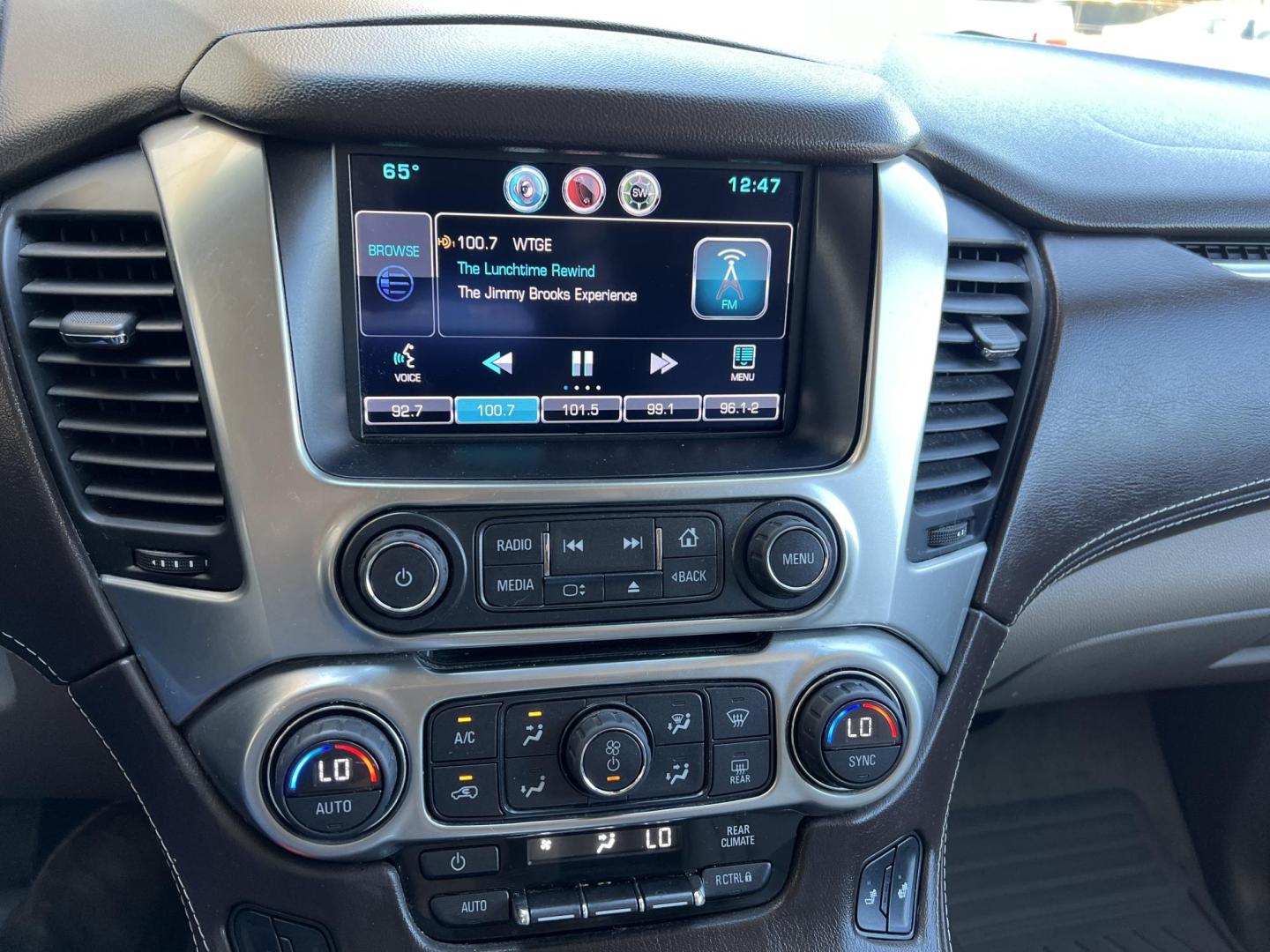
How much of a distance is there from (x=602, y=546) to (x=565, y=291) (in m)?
0.22

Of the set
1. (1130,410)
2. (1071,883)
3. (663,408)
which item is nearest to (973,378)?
(1130,410)

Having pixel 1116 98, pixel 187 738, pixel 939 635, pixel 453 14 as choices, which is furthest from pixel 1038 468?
pixel 187 738

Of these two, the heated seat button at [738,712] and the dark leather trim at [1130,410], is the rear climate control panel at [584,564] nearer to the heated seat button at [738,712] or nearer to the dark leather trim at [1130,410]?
the heated seat button at [738,712]

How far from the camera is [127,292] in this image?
33.1 inches

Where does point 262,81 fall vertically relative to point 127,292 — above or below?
above

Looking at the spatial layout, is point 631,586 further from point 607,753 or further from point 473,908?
point 473,908

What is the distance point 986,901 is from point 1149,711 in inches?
21.8

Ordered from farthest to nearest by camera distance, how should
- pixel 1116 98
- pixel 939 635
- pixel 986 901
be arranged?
pixel 986 901, pixel 1116 98, pixel 939 635

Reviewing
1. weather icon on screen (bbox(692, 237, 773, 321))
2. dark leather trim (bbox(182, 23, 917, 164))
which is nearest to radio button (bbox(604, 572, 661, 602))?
weather icon on screen (bbox(692, 237, 773, 321))

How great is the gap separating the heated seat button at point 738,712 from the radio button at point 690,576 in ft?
0.33

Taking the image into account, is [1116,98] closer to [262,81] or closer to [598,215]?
[598,215]

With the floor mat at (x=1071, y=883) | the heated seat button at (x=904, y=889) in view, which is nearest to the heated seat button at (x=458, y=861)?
the heated seat button at (x=904, y=889)

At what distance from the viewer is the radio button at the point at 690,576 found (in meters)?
0.92

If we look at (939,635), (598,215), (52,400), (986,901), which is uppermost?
(598,215)
